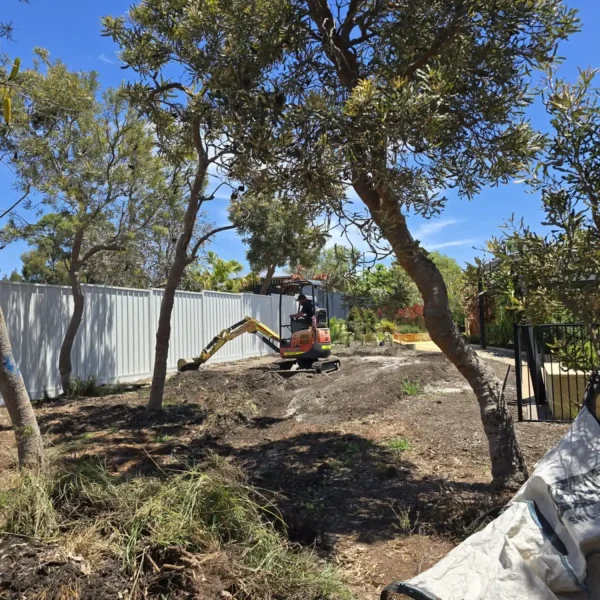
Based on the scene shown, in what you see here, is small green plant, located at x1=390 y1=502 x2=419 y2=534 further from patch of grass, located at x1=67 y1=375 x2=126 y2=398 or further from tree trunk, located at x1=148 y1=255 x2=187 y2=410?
patch of grass, located at x1=67 y1=375 x2=126 y2=398

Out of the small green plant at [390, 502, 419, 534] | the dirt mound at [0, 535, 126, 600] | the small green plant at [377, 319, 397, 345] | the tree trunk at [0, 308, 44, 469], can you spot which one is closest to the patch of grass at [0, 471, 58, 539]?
the dirt mound at [0, 535, 126, 600]

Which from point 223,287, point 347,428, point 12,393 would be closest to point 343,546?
point 12,393

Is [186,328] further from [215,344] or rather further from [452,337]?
[452,337]

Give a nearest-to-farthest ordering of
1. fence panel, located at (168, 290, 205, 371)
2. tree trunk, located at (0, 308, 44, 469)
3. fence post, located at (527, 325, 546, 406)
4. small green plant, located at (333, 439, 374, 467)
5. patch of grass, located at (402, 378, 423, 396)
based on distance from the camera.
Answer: tree trunk, located at (0, 308, 44, 469) < small green plant, located at (333, 439, 374, 467) < fence post, located at (527, 325, 546, 406) < patch of grass, located at (402, 378, 423, 396) < fence panel, located at (168, 290, 205, 371)

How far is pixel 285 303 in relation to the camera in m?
24.0

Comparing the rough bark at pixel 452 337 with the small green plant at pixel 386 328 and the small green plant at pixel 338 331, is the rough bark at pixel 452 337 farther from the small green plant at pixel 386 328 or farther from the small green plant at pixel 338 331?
the small green plant at pixel 386 328

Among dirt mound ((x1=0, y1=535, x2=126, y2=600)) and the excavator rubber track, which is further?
the excavator rubber track

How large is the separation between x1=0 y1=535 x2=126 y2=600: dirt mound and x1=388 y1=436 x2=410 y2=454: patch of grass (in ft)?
13.3

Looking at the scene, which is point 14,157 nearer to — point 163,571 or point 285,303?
point 163,571

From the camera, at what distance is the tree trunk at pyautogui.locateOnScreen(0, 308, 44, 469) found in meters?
4.60

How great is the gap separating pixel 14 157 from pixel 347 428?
23.8ft

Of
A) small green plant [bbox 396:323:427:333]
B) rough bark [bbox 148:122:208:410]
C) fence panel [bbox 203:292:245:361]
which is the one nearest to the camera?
rough bark [bbox 148:122:208:410]

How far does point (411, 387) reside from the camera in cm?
1018

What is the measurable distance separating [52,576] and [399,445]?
176 inches
